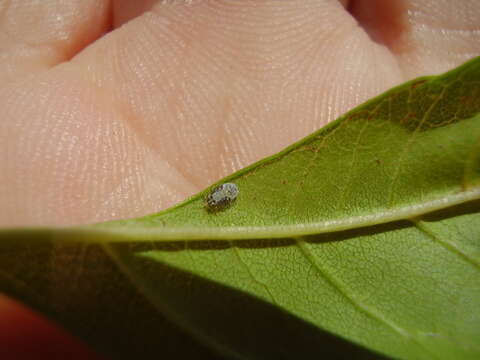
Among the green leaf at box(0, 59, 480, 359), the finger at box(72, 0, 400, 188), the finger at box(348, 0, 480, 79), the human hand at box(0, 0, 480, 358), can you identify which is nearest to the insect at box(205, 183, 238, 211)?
the green leaf at box(0, 59, 480, 359)

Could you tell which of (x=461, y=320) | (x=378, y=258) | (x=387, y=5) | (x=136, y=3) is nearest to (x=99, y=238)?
(x=378, y=258)

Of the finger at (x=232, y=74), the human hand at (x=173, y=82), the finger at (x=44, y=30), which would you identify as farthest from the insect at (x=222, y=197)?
the finger at (x=44, y=30)

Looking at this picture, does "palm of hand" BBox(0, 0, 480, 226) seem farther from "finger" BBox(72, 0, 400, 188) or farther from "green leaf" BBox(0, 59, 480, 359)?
"green leaf" BBox(0, 59, 480, 359)

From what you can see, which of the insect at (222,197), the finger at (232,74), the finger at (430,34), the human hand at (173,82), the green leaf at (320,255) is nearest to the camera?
the green leaf at (320,255)

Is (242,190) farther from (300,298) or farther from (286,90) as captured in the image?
(286,90)

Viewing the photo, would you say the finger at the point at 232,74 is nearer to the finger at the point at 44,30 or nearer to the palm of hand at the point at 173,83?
the palm of hand at the point at 173,83

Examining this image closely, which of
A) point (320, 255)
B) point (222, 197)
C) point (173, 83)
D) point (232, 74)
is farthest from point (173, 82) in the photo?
point (320, 255)

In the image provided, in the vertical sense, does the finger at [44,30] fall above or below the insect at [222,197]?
above
